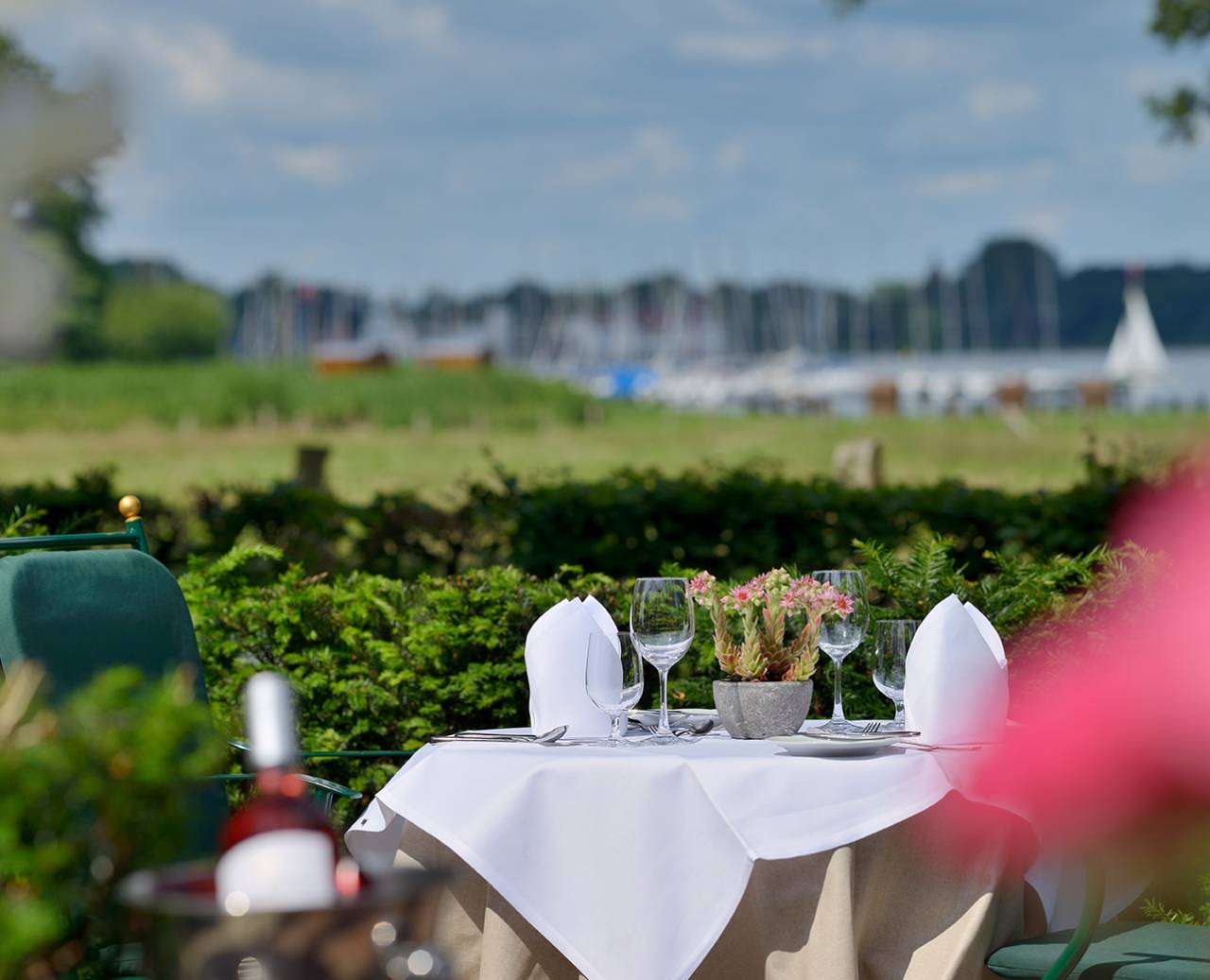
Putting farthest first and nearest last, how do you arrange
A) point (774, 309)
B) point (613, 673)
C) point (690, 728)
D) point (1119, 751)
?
point (774, 309)
point (690, 728)
point (613, 673)
point (1119, 751)

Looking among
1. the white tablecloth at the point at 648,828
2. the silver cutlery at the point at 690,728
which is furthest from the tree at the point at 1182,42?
the white tablecloth at the point at 648,828

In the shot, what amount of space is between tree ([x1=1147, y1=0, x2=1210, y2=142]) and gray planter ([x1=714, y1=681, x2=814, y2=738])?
9.39m

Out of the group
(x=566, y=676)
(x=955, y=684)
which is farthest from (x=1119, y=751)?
(x=566, y=676)

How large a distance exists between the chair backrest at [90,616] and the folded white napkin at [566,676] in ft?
2.35

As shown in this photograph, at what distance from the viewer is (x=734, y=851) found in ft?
9.98

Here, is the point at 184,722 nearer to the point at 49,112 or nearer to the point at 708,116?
the point at 49,112

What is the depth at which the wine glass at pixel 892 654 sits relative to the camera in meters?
3.37

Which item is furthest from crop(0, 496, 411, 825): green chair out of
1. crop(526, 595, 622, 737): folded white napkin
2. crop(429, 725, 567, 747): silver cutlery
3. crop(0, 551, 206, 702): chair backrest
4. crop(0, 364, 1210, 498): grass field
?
crop(0, 364, 1210, 498): grass field

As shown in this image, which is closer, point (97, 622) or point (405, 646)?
point (97, 622)

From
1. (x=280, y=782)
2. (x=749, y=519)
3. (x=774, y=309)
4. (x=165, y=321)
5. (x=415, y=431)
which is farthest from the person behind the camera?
(x=165, y=321)

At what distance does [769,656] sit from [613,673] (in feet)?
1.19

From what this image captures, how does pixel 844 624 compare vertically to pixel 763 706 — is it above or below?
above

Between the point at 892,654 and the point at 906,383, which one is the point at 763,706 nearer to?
the point at 892,654

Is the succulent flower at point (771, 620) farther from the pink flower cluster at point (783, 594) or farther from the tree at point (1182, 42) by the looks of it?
the tree at point (1182, 42)
